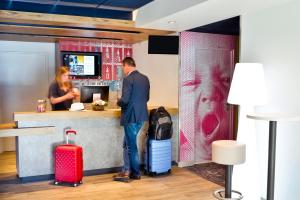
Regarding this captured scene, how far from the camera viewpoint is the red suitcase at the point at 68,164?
420 centimetres

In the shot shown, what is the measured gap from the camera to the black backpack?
15.0ft

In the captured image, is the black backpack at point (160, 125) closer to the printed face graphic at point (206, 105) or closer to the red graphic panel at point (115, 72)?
the printed face graphic at point (206, 105)

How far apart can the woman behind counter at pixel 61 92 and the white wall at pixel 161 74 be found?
1.55 m

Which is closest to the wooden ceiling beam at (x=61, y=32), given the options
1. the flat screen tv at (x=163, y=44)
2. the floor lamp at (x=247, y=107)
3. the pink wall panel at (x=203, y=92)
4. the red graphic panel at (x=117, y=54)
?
the flat screen tv at (x=163, y=44)

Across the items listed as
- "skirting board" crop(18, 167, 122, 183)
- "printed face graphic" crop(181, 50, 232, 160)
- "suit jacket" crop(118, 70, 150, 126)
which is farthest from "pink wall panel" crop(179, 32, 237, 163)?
"skirting board" crop(18, 167, 122, 183)

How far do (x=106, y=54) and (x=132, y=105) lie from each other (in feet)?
8.27

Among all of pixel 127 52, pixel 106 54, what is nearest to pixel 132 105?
pixel 106 54

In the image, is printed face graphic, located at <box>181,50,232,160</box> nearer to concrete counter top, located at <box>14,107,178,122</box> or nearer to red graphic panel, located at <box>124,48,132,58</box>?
concrete counter top, located at <box>14,107,178,122</box>

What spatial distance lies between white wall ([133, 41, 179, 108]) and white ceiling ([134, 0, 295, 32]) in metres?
0.66

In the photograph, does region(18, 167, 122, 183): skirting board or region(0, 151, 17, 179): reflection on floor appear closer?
region(18, 167, 122, 183): skirting board

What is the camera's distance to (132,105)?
4.32 meters

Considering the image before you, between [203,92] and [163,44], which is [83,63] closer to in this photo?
[163,44]

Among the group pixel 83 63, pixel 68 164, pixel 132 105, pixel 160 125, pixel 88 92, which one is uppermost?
pixel 83 63

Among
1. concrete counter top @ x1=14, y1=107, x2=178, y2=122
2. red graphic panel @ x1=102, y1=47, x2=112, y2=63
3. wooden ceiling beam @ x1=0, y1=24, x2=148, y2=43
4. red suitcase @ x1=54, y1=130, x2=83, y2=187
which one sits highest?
wooden ceiling beam @ x1=0, y1=24, x2=148, y2=43
